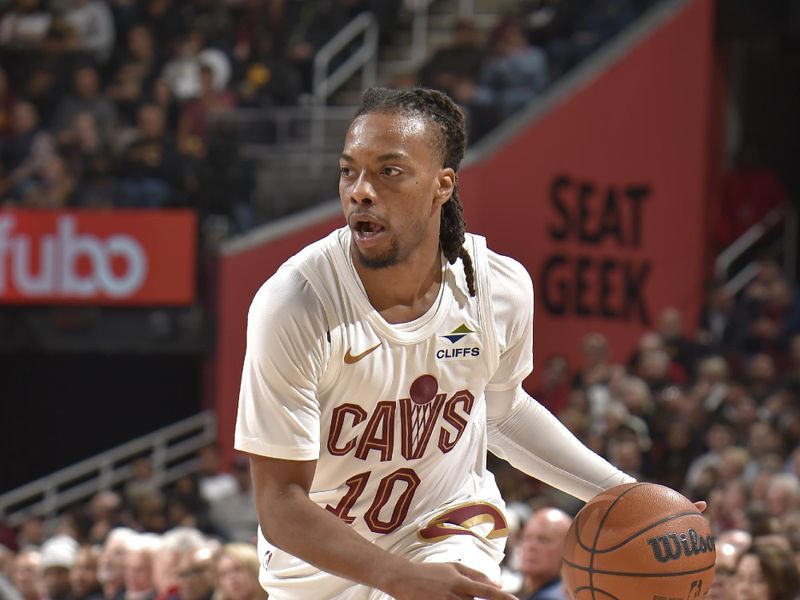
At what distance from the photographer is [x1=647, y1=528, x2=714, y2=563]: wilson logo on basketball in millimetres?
3600

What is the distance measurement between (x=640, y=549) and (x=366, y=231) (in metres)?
0.98

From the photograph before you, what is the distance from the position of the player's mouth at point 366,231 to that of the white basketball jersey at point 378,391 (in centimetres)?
15

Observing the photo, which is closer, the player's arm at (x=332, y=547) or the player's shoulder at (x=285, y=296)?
the player's arm at (x=332, y=547)

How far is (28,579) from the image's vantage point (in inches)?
374

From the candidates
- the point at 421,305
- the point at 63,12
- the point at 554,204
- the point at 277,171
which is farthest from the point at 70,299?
the point at 421,305

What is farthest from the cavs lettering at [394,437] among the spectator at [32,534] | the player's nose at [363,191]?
the spectator at [32,534]

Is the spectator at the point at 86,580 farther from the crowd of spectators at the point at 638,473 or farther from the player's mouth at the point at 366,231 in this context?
the player's mouth at the point at 366,231

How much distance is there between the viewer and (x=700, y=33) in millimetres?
13562

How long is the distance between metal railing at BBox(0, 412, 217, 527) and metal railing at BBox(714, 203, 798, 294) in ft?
15.8

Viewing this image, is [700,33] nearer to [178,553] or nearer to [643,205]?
[643,205]

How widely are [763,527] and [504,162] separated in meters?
6.36

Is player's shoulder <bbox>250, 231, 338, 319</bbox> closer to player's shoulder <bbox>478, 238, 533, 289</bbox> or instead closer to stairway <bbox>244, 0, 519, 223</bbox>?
player's shoulder <bbox>478, 238, 533, 289</bbox>

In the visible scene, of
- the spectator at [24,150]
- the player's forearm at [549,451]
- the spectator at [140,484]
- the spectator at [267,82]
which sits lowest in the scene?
the spectator at [140,484]

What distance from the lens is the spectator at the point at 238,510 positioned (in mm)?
11344
